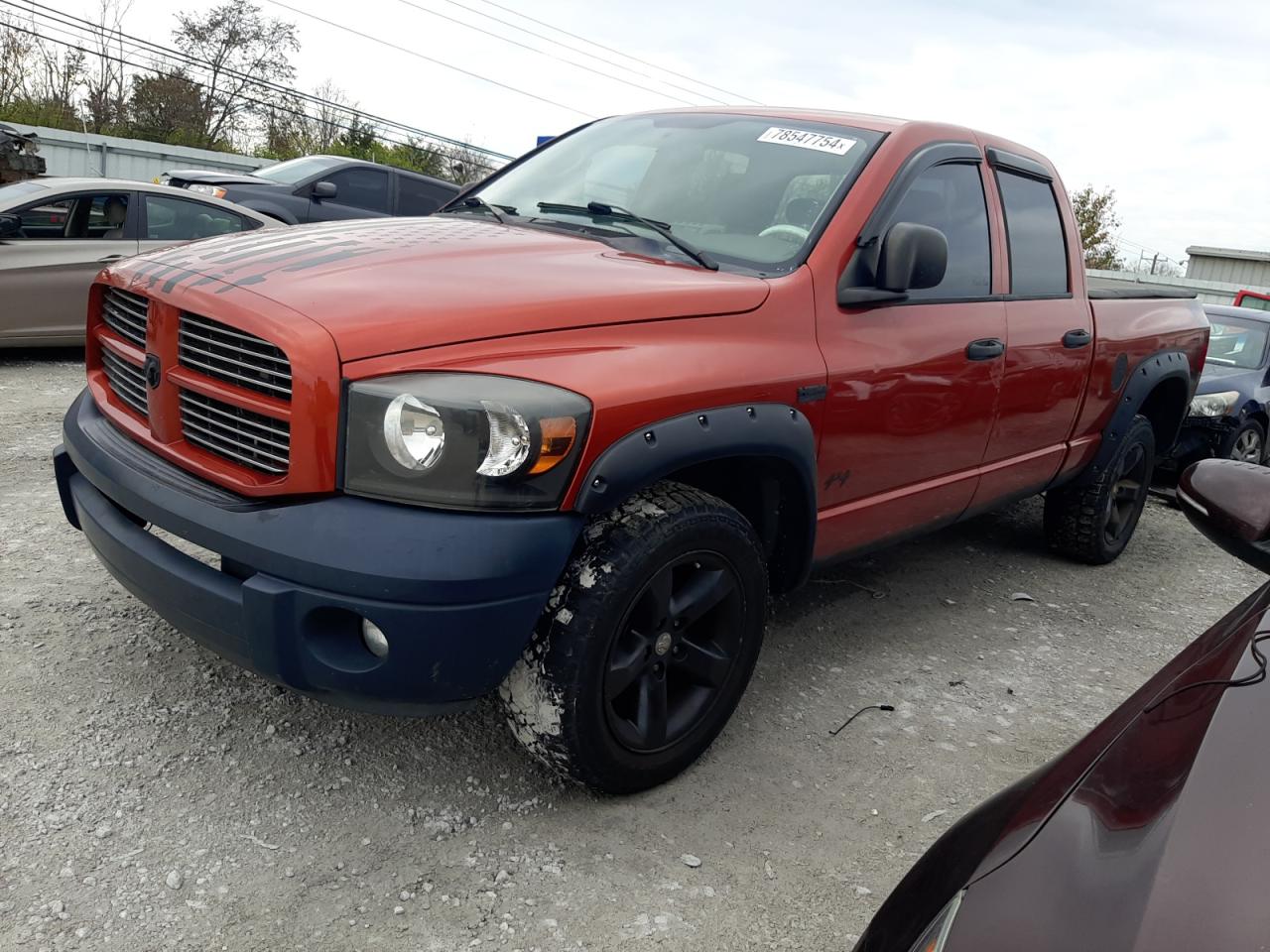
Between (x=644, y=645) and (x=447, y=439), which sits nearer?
(x=447, y=439)

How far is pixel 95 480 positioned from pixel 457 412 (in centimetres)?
115

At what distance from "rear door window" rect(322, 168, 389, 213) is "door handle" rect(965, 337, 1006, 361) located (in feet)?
29.8

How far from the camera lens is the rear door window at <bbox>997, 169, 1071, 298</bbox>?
3.96m

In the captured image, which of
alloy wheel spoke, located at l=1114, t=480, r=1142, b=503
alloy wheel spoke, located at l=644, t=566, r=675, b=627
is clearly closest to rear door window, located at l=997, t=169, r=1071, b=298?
alloy wheel spoke, located at l=1114, t=480, r=1142, b=503

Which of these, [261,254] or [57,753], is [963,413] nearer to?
[261,254]

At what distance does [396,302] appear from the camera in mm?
2311

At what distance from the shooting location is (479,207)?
3604 mm

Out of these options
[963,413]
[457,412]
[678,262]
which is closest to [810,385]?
[678,262]

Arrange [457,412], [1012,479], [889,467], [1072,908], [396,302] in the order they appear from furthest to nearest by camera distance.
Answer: [1012,479] < [889,467] < [396,302] < [457,412] < [1072,908]

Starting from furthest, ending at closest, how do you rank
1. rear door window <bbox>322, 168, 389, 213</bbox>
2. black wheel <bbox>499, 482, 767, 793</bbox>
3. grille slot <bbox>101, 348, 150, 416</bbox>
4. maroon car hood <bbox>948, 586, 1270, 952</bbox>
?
rear door window <bbox>322, 168, 389, 213</bbox>
grille slot <bbox>101, 348, 150, 416</bbox>
black wheel <bbox>499, 482, 767, 793</bbox>
maroon car hood <bbox>948, 586, 1270, 952</bbox>

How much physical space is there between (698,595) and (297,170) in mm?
10171

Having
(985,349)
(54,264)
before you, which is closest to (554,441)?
(985,349)

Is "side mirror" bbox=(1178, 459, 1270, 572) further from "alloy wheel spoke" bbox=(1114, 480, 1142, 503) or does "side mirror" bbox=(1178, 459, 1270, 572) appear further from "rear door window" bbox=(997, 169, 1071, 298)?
"alloy wheel spoke" bbox=(1114, 480, 1142, 503)

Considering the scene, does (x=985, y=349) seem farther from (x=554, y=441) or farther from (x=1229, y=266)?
(x=1229, y=266)
